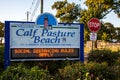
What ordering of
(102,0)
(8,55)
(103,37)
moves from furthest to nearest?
(103,37)
(102,0)
(8,55)

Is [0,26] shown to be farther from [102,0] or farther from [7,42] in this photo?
[7,42]

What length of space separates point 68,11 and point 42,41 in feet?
148

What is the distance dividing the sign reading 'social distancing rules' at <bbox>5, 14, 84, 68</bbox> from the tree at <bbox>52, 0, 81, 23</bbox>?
4389 cm

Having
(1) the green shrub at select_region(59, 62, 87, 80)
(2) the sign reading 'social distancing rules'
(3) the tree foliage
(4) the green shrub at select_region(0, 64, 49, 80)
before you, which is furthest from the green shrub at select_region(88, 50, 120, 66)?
(3) the tree foliage

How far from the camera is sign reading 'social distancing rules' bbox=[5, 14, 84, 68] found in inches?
605

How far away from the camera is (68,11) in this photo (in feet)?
199

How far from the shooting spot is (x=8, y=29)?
15.3 metres

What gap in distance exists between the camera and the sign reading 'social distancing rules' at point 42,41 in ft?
50.4

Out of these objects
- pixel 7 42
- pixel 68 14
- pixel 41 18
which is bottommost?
pixel 7 42

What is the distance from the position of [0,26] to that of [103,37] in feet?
104

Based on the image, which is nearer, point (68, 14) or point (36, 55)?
point (36, 55)

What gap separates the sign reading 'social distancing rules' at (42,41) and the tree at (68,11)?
43887mm

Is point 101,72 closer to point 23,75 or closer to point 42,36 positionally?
point 23,75

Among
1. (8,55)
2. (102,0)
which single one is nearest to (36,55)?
(8,55)
